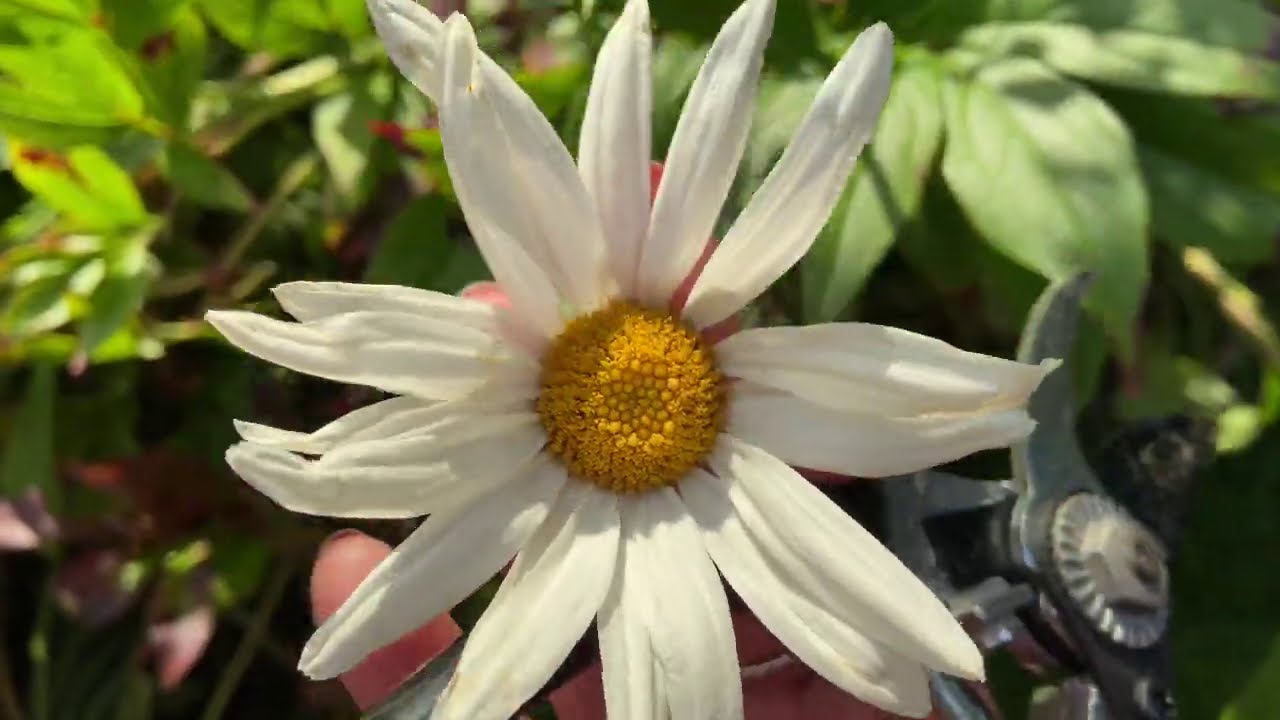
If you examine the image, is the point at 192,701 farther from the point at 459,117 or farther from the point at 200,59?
the point at 459,117

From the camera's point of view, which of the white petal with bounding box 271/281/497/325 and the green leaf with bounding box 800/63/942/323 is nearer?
the white petal with bounding box 271/281/497/325

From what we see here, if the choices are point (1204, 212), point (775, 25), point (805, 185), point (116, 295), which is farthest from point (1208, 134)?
point (116, 295)

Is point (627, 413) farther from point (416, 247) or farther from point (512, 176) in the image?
point (416, 247)

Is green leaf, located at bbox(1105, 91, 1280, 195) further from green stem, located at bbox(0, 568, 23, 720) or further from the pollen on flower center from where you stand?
green stem, located at bbox(0, 568, 23, 720)

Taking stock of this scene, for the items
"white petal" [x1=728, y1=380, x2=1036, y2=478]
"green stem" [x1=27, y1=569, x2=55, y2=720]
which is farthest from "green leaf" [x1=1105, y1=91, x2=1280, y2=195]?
"green stem" [x1=27, y1=569, x2=55, y2=720]

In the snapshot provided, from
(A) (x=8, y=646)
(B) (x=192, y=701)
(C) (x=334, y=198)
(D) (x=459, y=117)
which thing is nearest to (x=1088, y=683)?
(D) (x=459, y=117)

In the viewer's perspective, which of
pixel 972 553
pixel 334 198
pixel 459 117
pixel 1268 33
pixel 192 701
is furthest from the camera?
pixel 192 701
